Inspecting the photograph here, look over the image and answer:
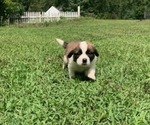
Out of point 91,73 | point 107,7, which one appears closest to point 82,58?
point 91,73

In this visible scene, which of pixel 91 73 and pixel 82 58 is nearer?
pixel 82 58

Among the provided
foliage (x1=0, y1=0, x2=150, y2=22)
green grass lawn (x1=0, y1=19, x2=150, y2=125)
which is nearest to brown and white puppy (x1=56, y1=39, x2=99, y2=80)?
green grass lawn (x1=0, y1=19, x2=150, y2=125)

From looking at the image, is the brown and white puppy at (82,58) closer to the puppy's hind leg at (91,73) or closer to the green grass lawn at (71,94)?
the puppy's hind leg at (91,73)

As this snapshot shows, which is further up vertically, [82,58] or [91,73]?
[82,58]

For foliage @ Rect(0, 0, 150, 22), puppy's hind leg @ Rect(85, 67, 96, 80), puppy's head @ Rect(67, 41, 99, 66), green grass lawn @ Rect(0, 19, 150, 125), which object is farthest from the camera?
foliage @ Rect(0, 0, 150, 22)

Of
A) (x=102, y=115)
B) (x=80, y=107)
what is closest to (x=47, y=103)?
(x=80, y=107)

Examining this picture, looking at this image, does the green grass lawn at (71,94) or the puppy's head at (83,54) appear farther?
the puppy's head at (83,54)

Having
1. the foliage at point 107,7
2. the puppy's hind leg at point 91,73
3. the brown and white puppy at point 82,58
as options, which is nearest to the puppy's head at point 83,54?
the brown and white puppy at point 82,58

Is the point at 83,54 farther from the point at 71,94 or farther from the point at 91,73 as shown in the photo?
the point at 71,94

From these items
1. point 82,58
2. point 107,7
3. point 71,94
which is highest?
point 82,58

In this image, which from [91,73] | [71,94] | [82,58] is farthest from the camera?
[91,73]

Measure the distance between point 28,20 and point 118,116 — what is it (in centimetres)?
2764

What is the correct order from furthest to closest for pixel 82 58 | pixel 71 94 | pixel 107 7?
pixel 107 7 < pixel 82 58 < pixel 71 94

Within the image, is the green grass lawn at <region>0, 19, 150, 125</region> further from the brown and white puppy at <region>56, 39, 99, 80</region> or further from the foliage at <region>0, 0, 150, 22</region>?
the foliage at <region>0, 0, 150, 22</region>
